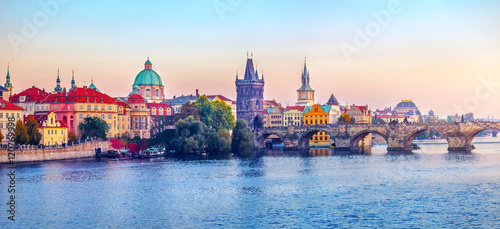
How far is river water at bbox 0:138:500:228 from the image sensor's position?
44.4 m

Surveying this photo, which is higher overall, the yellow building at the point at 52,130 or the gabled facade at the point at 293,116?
the gabled facade at the point at 293,116

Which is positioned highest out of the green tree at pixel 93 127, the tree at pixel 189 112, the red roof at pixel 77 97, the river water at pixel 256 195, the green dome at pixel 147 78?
the green dome at pixel 147 78

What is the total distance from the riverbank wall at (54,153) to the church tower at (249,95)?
64.6 m

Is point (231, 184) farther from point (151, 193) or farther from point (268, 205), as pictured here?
point (268, 205)

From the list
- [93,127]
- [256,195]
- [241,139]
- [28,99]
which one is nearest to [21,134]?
[93,127]

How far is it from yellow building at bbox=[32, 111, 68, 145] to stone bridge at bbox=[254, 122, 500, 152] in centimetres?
4537

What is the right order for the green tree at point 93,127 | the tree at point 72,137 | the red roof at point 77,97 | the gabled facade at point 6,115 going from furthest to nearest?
the red roof at point 77,97
the green tree at point 93,127
the tree at point 72,137
the gabled facade at point 6,115

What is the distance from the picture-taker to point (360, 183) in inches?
2498

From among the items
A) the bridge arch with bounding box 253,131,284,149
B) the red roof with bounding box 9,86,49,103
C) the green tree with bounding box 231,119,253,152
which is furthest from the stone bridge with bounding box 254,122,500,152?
the red roof with bounding box 9,86,49,103

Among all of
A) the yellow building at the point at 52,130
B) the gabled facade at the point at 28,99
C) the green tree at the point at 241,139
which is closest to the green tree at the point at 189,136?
the green tree at the point at 241,139

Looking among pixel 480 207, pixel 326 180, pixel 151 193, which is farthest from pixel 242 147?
pixel 480 207

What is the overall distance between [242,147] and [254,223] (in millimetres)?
78838

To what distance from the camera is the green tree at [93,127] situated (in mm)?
104625

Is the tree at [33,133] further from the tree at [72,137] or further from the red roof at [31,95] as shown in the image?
the red roof at [31,95]
